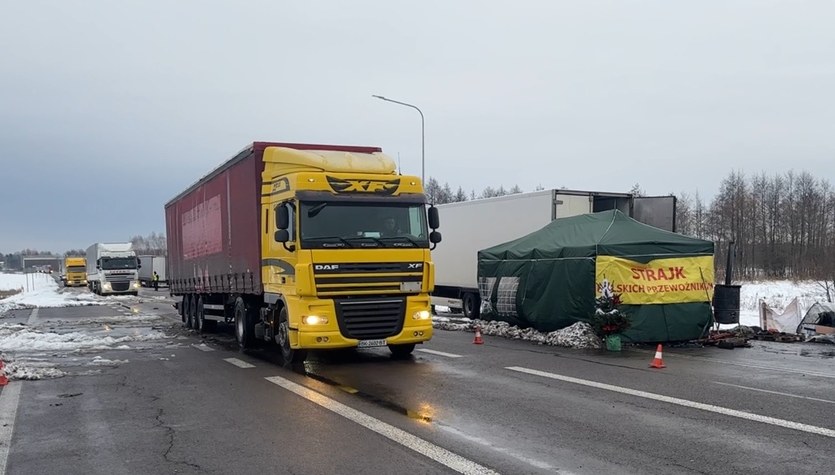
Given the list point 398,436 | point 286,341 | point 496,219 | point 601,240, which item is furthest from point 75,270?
point 398,436

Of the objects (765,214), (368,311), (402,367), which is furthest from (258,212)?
(765,214)

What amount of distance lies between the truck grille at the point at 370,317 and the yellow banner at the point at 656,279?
5761mm

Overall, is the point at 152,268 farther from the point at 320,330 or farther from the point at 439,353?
the point at 320,330

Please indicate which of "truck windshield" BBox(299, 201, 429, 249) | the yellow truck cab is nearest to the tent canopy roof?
the yellow truck cab

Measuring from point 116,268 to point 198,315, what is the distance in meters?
29.8

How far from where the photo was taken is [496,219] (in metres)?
22.0

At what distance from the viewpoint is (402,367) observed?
1141 centimetres

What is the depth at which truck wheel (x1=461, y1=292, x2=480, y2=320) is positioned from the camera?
22578mm

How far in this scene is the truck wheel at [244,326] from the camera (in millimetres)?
14328

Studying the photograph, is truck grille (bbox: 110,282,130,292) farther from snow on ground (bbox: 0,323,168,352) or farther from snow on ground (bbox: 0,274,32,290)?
snow on ground (bbox: 0,274,32,290)

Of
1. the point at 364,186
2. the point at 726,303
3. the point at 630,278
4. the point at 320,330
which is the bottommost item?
the point at 726,303

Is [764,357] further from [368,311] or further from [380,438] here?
[380,438]

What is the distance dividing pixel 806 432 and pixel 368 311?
260 inches

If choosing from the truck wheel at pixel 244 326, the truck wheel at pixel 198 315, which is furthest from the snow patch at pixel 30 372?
the truck wheel at pixel 198 315
